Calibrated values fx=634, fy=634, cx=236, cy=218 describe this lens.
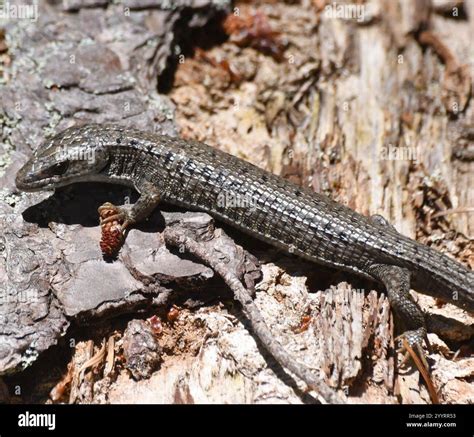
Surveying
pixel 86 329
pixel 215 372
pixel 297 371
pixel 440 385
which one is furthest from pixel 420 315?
pixel 86 329

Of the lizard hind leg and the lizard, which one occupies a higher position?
the lizard

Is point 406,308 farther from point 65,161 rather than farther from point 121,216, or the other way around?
point 65,161

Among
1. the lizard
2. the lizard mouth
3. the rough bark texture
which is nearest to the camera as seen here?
the rough bark texture

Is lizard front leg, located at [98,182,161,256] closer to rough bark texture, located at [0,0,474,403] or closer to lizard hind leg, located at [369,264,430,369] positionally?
rough bark texture, located at [0,0,474,403]

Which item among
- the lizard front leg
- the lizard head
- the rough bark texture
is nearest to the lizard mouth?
the lizard head

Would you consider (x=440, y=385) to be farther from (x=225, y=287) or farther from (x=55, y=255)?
(x=55, y=255)

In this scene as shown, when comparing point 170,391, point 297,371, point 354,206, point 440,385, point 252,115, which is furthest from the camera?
point 252,115
